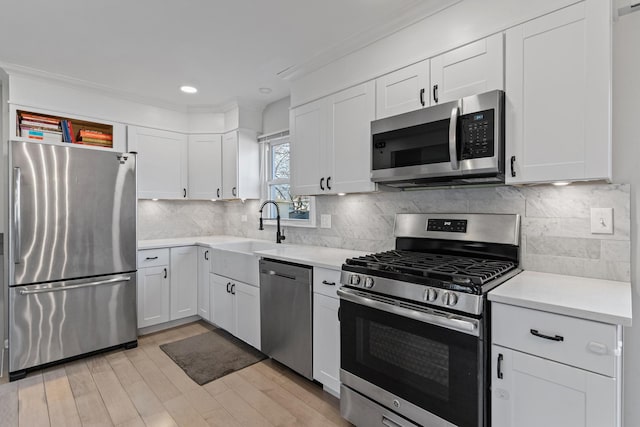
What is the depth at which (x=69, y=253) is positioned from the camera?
2.72 m

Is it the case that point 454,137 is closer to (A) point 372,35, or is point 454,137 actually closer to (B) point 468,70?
(B) point 468,70

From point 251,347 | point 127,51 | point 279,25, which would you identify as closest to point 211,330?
point 251,347

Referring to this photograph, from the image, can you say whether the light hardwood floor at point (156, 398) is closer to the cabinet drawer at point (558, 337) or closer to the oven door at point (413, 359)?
the oven door at point (413, 359)

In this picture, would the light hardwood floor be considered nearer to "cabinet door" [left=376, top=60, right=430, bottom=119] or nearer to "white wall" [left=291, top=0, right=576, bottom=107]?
"cabinet door" [left=376, top=60, right=430, bottom=119]

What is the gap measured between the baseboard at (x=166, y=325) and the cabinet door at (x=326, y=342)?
204cm

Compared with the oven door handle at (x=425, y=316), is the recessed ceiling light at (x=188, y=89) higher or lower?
higher

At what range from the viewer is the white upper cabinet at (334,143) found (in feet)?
7.73

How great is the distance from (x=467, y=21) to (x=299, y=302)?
2041mm

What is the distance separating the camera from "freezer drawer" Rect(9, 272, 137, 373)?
2.55 meters

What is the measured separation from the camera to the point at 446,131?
186 cm

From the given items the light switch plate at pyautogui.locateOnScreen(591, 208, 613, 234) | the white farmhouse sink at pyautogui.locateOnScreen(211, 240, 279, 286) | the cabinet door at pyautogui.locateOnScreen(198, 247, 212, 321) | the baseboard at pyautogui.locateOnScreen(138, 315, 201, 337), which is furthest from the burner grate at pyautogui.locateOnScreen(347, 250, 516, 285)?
the baseboard at pyautogui.locateOnScreen(138, 315, 201, 337)

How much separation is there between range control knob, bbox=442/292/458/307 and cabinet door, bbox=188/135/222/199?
123 inches

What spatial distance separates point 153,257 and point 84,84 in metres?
1.80

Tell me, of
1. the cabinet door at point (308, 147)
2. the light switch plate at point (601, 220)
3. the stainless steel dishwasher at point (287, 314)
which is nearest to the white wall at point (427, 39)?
the cabinet door at point (308, 147)
